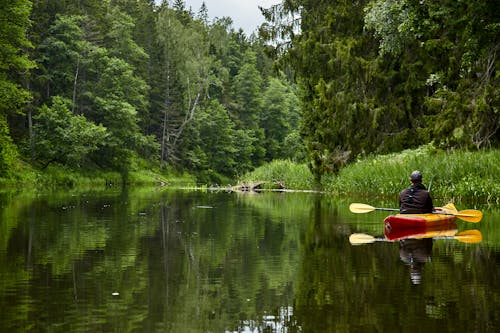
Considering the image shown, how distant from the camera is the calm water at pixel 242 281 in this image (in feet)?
18.5

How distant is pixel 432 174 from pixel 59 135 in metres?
37.4

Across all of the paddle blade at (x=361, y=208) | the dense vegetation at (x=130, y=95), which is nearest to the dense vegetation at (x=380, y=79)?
the paddle blade at (x=361, y=208)

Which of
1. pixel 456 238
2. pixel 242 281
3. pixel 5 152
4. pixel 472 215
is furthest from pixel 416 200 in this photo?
pixel 5 152

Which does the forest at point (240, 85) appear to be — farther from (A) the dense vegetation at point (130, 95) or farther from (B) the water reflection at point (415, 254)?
(B) the water reflection at point (415, 254)

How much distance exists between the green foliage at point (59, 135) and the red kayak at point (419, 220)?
42.7 meters

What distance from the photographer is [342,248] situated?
10.7 m

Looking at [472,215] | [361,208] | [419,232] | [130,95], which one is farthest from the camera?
[130,95]

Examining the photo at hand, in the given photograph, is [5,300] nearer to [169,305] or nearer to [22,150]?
[169,305]

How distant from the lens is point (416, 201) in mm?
13727

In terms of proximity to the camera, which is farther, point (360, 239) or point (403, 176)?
point (403, 176)

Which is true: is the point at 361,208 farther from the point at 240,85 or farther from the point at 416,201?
the point at 240,85

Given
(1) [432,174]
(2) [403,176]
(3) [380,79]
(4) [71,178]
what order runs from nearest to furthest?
(1) [432,174] → (2) [403,176] → (3) [380,79] → (4) [71,178]

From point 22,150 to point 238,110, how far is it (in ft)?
145

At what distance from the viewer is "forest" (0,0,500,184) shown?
79.7ft
